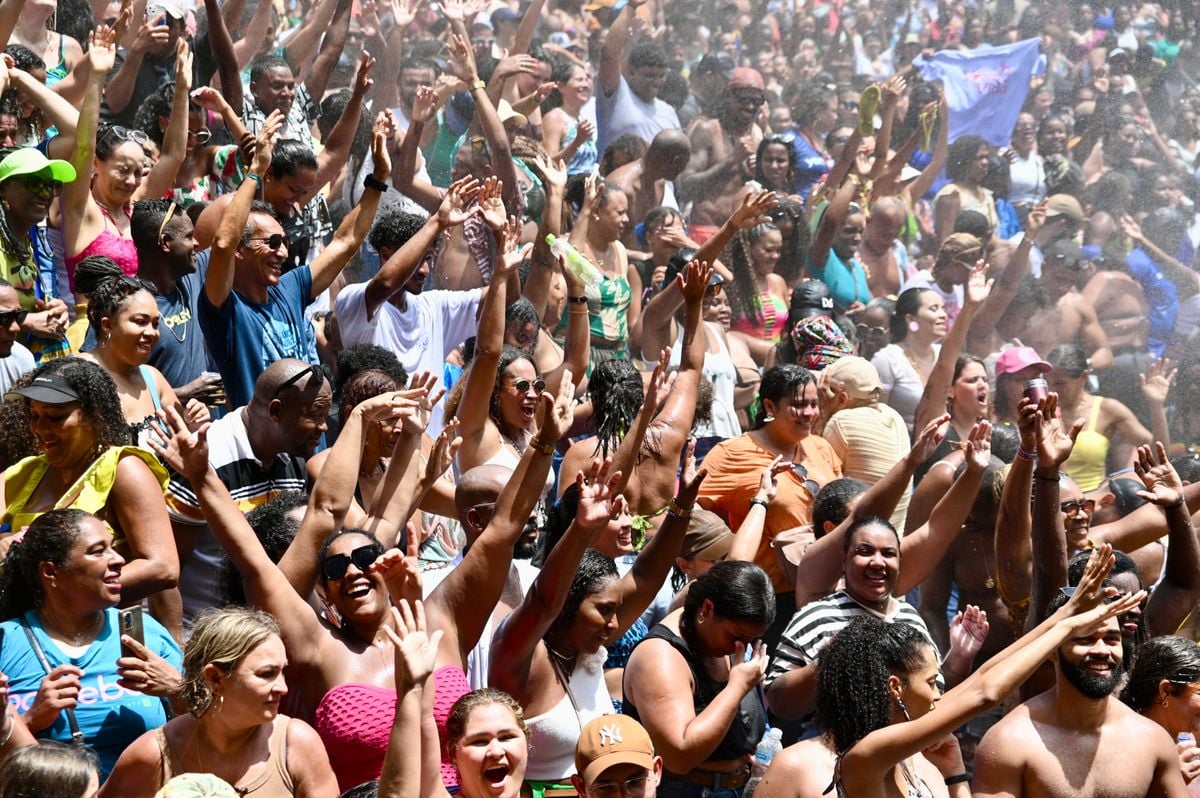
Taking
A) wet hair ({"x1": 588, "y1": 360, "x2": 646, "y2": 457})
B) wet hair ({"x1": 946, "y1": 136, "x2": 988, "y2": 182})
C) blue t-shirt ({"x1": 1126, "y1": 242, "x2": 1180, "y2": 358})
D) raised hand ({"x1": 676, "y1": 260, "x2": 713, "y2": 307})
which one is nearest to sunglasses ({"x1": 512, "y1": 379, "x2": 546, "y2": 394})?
wet hair ({"x1": 588, "y1": 360, "x2": 646, "y2": 457})

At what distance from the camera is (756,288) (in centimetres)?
921

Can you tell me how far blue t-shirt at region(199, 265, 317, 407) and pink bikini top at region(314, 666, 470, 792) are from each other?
2.12 metres

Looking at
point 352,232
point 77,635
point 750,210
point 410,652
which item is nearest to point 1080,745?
point 410,652

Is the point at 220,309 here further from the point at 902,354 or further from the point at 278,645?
the point at 902,354

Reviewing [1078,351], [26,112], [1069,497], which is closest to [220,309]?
[26,112]

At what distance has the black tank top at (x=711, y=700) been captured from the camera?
497 cm

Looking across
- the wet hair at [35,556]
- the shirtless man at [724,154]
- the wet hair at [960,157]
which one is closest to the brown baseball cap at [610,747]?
the wet hair at [35,556]

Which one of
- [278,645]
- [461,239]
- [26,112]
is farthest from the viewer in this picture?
[461,239]

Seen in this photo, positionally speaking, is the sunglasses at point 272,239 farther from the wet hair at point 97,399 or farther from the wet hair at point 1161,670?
the wet hair at point 1161,670

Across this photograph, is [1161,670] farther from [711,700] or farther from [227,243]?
[227,243]

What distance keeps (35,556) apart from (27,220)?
227 cm

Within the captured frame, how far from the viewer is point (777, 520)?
6.38 metres

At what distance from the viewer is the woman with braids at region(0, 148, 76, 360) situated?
599 cm

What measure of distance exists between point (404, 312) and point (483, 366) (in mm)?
1133
